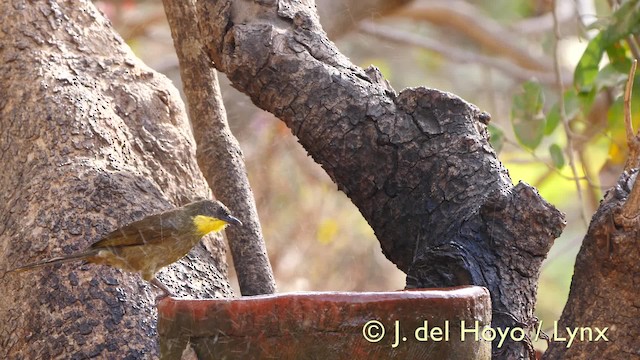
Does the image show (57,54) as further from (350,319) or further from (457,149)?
(350,319)

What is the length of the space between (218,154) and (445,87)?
773cm

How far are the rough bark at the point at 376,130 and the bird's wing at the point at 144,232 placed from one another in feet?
1.49

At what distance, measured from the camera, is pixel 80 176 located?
9.09 ft

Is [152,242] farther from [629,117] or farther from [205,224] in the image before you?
[629,117]

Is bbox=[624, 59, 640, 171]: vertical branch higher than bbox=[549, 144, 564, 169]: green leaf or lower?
lower

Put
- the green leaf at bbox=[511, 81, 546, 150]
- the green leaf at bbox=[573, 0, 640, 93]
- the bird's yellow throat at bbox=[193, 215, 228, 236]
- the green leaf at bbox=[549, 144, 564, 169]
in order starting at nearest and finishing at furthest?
the bird's yellow throat at bbox=[193, 215, 228, 236] → the green leaf at bbox=[573, 0, 640, 93] → the green leaf at bbox=[549, 144, 564, 169] → the green leaf at bbox=[511, 81, 546, 150]

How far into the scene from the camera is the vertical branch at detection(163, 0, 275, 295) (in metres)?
3.13

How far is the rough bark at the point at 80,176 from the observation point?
251 cm

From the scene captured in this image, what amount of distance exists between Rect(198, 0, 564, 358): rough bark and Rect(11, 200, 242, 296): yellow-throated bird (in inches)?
14.8

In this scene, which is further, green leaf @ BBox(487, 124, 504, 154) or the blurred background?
the blurred background

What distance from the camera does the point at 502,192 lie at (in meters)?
2.43

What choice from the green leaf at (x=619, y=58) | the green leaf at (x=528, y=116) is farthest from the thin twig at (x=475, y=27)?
the green leaf at (x=619, y=58)

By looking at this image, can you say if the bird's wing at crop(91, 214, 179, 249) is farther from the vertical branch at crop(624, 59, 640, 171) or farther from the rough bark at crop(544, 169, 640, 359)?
the vertical branch at crop(624, 59, 640, 171)

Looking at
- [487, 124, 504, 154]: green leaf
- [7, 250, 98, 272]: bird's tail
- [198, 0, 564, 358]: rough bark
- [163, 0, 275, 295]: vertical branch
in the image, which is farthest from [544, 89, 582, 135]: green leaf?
[7, 250, 98, 272]: bird's tail
